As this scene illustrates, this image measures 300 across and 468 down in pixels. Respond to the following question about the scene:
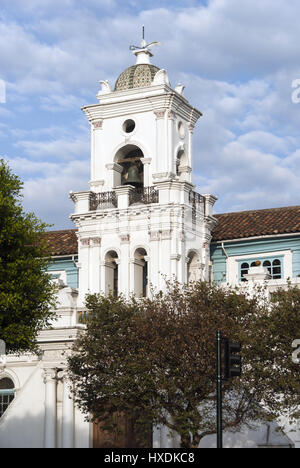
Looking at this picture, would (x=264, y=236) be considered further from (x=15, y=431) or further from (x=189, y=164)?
(x=15, y=431)

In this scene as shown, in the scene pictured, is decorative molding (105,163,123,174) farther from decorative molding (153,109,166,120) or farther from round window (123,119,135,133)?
decorative molding (153,109,166,120)

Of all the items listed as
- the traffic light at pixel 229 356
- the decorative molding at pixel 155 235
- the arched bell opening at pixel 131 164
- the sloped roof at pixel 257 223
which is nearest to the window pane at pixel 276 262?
the sloped roof at pixel 257 223

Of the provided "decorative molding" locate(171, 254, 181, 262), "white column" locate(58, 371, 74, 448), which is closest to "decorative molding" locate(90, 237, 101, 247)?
"decorative molding" locate(171, 254, 181, 262)

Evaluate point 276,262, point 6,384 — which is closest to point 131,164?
point 276,262

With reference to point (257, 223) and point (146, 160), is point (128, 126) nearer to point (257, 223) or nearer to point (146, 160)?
point (146, 160)

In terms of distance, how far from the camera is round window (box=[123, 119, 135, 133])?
4988cm

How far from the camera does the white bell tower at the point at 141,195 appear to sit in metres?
46.5

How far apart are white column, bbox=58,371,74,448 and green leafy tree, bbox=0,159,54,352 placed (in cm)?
372

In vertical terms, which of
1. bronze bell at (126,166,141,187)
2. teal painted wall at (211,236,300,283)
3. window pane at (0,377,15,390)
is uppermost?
bronze bell at (126,166,141,187)

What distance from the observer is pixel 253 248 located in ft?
164

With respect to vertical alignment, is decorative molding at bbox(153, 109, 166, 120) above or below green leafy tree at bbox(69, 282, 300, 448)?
above

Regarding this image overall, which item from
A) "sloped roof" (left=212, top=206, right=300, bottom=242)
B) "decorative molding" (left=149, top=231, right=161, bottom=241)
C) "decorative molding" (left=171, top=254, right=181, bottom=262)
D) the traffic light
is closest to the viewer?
the traffic light

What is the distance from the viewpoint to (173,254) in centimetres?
4603

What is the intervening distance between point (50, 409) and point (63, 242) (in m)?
16.3
